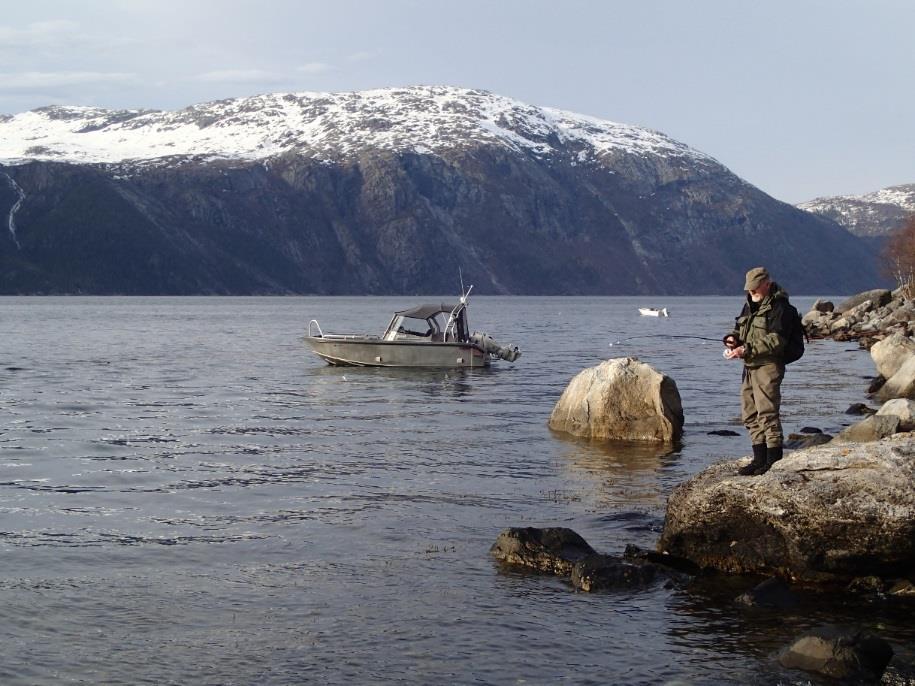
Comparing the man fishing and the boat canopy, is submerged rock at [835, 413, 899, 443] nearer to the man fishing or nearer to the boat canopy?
the man fishing

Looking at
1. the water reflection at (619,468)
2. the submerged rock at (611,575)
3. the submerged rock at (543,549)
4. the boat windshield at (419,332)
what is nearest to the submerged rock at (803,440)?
the water reflection at (619,468)

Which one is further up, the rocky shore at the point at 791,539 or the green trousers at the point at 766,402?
the green trousers at the point at 766,402

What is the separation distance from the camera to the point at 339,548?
1400 centimetres

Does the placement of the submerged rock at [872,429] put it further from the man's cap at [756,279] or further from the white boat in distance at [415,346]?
the white boat in distance at [415,346]

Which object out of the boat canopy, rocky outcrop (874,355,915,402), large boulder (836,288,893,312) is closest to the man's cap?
rocky outcrop (874,355,915,402)

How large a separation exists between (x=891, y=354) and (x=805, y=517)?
85.8ft

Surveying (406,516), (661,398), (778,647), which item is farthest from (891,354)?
(778,647)

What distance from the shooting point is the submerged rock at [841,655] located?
9.31 meters

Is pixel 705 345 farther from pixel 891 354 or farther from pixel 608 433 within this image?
pixel 608 433

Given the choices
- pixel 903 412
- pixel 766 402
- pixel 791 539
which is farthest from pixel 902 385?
pixel 791 539

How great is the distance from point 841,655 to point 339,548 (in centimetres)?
681

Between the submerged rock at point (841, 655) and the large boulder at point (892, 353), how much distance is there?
27.2 m

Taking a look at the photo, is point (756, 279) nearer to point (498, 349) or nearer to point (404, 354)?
point (404, 354)

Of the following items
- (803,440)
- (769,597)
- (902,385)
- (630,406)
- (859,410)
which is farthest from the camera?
(902,385)
